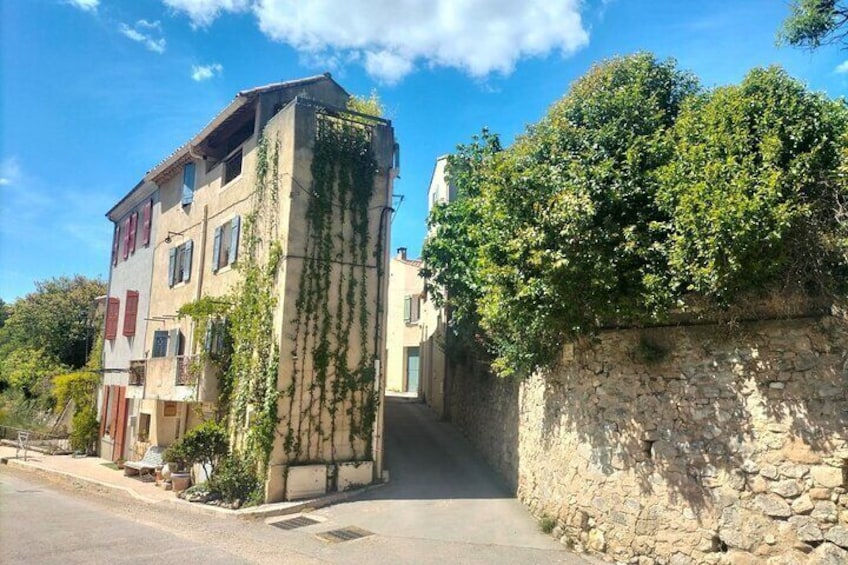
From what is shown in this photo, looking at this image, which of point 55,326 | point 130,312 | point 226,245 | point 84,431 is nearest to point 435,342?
point 226,245

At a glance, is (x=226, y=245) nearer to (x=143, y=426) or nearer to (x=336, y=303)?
(x=336, y=303)

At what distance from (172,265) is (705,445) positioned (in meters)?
17.4

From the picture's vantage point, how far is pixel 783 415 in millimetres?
7148

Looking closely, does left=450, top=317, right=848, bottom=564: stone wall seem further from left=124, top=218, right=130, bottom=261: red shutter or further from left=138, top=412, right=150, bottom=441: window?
left=124, top=218, right=130, bottom=261: red shutter

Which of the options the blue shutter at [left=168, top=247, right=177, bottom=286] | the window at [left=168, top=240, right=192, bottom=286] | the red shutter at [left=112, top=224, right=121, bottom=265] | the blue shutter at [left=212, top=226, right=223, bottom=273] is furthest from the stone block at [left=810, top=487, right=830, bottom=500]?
the red shutter at [left=112, top=224, right=121, bottom=265]

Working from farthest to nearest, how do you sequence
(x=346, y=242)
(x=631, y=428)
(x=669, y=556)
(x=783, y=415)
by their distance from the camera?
(x=346, y=242) < (x=631, y=428) < (x=669, y=556) < (x=783, y=415)

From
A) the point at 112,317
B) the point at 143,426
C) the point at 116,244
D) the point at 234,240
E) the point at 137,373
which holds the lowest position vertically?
the point at 143,426

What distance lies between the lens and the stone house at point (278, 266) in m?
13.1

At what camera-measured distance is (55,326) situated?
→ 114ft

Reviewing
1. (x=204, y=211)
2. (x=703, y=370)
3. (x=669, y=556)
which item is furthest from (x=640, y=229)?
(x=204, y=211)

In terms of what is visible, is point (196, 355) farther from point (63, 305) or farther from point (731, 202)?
point (63, 305)

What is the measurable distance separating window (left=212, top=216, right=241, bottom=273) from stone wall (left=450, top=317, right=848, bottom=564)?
9.91m

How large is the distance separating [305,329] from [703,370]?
8591 mm

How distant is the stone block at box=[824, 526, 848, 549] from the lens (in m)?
6.60
